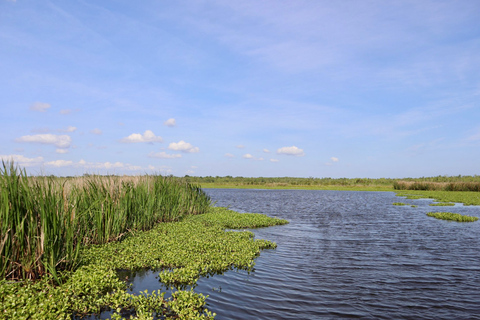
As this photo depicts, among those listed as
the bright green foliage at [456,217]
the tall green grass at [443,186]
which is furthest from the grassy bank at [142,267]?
the tall green grass at [443,186]

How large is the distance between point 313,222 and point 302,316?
2011cm

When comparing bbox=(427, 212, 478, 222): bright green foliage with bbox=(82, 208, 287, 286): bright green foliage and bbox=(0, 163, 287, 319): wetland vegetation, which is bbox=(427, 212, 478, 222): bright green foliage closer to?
bbox=(82, 208, 287, 286): bright green foliage

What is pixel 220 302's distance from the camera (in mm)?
9633

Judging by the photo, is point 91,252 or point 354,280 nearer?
point 354,280

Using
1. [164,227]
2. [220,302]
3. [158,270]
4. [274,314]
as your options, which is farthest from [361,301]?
[164,227]

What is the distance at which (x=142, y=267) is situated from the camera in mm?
12547

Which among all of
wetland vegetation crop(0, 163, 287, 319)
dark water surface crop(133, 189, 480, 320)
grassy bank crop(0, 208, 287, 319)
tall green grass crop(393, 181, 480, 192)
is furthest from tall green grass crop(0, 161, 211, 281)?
tall green grass crop(393, 181, 480, 192)

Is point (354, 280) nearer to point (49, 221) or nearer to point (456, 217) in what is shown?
point (49, 221)

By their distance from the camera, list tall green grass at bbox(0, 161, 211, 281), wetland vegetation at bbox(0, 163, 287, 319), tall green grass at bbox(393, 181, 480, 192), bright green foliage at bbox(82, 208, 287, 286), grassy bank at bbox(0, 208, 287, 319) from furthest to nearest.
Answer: tall green grass at bbox(393, 181, 480, 192) → bright green foliage at bbox(82, 208, 287, 286) → tall green grass at bbox(0, 161, 211, 281) → wetland vegetation at bbox(0, 163, 287, 319) → grassy bank at bbox(0, 208, 287, 319)

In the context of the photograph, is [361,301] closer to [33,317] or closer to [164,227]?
[33,317]

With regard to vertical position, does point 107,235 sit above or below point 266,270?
above

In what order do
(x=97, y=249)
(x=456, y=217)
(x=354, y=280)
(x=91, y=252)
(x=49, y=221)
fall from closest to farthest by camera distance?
(x=49, y=221)
(x=354, y=280)
(x=91, y=252)
(x=97, y=249)
(x=456, y=217)

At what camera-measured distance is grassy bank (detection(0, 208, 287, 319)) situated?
8055 mm

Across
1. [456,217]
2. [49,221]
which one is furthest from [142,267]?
[456,217]
